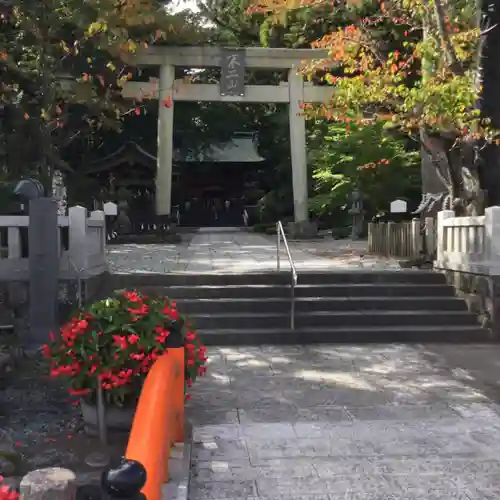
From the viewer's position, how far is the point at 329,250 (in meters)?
16.7

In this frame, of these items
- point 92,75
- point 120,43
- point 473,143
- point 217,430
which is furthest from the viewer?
point 92,75

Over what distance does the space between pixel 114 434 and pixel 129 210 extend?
22.9m

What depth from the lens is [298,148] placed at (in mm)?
23141

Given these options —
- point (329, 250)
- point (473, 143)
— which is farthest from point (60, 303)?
point (329, 250)

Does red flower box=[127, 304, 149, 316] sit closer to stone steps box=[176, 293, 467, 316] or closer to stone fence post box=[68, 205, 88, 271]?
stone steps box=[176, 293, 467, 316]

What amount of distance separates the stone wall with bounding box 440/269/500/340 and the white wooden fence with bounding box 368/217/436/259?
208 centimetres

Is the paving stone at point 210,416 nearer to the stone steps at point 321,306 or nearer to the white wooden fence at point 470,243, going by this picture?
the stone steps at point 321,306

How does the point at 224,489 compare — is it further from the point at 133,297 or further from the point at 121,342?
the point at 133,297

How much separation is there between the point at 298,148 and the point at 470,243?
46.9ft

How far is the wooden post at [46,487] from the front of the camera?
7.26 feet

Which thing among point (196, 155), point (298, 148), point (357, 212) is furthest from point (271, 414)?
point (196, 155)

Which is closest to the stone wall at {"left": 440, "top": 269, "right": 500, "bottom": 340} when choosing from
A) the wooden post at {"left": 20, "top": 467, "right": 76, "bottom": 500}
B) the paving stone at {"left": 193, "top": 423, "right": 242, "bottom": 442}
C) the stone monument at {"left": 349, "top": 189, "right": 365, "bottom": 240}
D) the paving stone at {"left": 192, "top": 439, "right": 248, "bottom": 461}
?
the paving stone at {"left": 193, "top": 423, "right": 242, "bottom": 442}

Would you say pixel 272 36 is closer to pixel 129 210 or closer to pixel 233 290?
pixel 129 210

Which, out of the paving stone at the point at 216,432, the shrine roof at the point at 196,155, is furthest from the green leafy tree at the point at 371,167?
the paving stone at the point at 216,432
